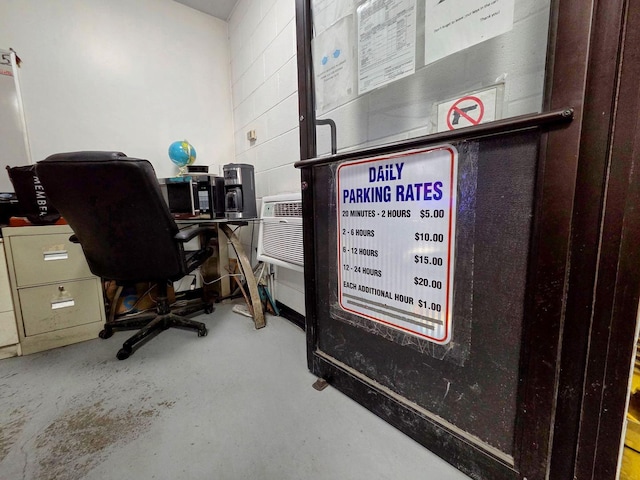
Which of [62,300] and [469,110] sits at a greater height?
[469,110]

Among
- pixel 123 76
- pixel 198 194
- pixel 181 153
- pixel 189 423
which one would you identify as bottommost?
pixel 189 423

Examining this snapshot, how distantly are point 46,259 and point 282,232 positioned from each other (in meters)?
1.40

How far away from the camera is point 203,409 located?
108cm

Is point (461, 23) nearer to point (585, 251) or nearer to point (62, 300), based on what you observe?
point (585, 251)

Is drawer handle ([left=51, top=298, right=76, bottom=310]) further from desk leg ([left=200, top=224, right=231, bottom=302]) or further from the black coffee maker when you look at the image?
the black coffee maker

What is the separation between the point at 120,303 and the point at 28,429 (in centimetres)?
111

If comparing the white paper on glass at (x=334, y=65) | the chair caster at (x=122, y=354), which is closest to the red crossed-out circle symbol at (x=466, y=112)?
the white paper on glass at (x=334, y=65)

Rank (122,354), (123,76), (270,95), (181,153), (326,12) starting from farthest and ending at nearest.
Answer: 1. (181,153)
2. (123,76)
3. (270,95)
4. (122,354)
5. (326,12)

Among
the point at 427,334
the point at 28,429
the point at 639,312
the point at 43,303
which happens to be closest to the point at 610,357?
the point at 639,312

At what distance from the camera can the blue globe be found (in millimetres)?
2338

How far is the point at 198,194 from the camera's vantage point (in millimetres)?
2068

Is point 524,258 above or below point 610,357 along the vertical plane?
above

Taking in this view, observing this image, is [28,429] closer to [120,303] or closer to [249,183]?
[120,303]

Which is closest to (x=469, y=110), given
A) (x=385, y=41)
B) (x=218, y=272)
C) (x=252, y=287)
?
(x=385, y=41)
